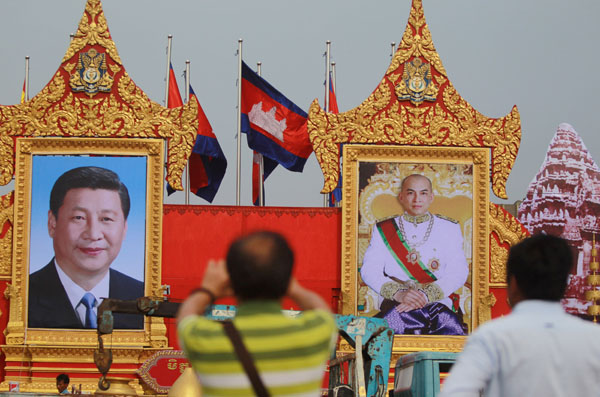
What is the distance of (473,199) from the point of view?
65.5 feet

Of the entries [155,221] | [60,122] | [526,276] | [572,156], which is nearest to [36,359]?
[155,221]

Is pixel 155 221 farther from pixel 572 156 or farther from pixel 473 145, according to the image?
pixel 572 156

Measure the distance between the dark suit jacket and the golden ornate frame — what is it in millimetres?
4181

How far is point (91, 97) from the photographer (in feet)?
65.2

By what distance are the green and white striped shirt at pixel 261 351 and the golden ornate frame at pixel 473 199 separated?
15.8 meters

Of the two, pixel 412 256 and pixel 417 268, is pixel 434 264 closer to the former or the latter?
pixel 417 268

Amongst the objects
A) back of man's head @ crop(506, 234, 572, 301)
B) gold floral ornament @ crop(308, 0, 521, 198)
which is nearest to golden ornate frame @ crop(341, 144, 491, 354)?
gold floral ornament @ crop(308, 0, 521, 198)

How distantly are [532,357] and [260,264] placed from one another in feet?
4.10

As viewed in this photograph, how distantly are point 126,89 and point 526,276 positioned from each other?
16.5 meters

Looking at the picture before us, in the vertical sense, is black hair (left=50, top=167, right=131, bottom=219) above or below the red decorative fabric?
above

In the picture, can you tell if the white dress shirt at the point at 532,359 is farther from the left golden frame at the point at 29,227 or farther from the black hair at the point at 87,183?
the black hair at the point at 87,183

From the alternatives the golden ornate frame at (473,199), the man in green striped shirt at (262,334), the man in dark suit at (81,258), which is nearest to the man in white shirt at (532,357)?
the man in green striped shirt at (262,334)

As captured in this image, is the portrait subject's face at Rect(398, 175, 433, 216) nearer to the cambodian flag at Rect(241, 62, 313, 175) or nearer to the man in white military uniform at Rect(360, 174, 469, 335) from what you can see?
the man in white military uniform at Rect(360, 174, 469, 335)

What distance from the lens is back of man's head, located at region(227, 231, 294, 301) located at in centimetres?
384
